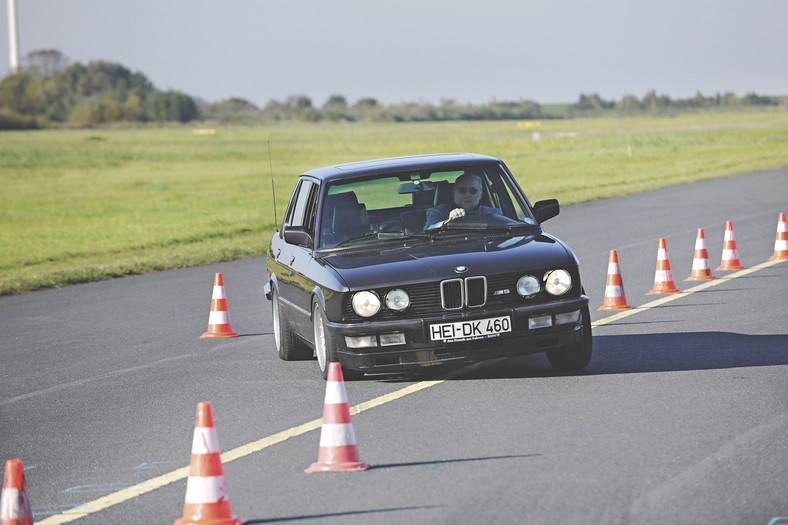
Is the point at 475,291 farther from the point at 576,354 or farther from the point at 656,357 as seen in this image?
the point at 656,357

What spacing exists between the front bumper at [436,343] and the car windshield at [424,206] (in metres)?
1.08

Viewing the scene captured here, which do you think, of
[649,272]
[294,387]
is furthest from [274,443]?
[649,272]

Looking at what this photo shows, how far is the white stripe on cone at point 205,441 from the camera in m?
5.06

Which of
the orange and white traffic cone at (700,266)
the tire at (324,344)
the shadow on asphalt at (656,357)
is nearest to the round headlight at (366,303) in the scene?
the tire at (324,344)

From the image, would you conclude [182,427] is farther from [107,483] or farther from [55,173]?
[55,173]

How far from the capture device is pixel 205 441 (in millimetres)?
5082

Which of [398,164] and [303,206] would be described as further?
[303,206]

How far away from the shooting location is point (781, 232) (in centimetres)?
1516

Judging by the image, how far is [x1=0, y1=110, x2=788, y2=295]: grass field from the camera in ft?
72.1

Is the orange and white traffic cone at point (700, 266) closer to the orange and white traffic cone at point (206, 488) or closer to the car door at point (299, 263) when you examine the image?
the car door at point (299, 263)

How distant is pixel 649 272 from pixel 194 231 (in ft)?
48.6

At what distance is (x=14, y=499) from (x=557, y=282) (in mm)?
4342

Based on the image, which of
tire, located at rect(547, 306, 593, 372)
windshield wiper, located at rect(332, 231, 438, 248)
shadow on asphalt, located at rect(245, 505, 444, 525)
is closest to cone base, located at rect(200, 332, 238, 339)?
windshield wiper, located at rect(332, 231, 438, 248)

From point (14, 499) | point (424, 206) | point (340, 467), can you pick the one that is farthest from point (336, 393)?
point (424, 206)
